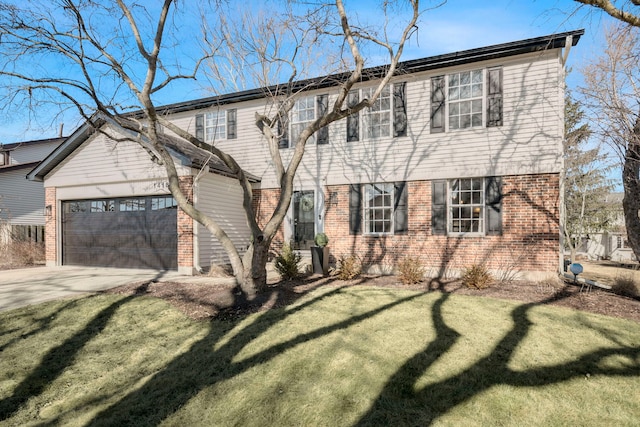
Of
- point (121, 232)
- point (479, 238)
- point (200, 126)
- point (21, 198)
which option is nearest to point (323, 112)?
point (200, 126)

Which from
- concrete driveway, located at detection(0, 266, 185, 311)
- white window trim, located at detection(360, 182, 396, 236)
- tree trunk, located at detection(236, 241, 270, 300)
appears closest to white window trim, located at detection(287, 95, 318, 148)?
white window trim, located at detection(360, 182, 396, 236)

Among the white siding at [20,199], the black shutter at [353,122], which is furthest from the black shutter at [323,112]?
the white siding at [20,199]

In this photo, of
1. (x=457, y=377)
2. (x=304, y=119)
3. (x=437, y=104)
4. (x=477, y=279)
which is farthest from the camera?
(x=304, y=119)

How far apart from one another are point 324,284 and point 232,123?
23.7 ft

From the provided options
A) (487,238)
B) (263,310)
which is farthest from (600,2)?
(263,310)

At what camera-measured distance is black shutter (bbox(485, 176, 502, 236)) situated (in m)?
9.14

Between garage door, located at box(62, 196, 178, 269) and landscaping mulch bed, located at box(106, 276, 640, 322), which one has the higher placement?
garage door, located at box(62, 196, 178, 269)

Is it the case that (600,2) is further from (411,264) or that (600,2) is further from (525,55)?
(411,264)

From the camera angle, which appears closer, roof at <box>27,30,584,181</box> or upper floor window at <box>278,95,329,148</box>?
roof at <box>27,30,584,181</box>

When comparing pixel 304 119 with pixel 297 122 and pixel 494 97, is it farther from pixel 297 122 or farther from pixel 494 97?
pixel 494 97

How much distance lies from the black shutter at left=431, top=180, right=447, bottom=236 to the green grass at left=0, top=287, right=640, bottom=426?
3400 millimetres

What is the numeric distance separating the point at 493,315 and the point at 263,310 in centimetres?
409

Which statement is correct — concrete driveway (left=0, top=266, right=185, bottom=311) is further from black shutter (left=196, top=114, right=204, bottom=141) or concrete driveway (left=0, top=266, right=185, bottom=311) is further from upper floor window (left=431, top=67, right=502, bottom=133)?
upper floor window (left=431, top=67, right=502, bottom=133)

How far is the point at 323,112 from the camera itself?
11.2 m
